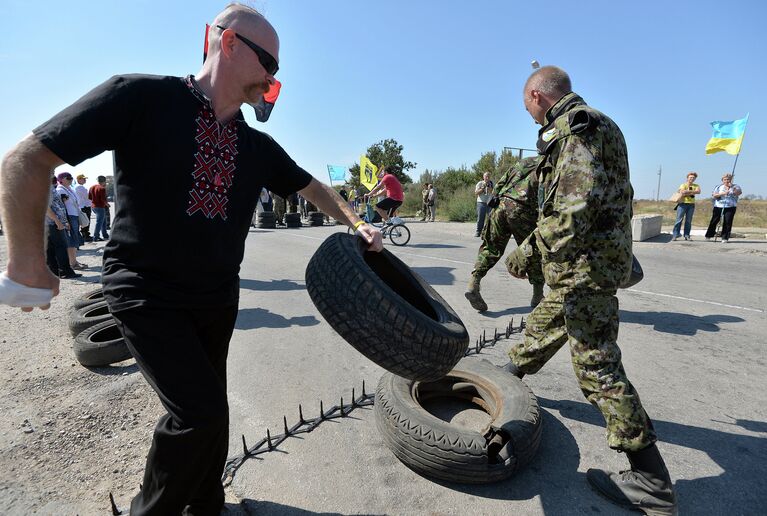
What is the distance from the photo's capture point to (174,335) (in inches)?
67.6

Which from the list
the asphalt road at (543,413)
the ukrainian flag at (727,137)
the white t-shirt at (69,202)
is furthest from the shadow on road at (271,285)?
the ukrainian flag at (727,137)

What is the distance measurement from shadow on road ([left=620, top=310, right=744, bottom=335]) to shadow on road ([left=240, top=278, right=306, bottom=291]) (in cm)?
504

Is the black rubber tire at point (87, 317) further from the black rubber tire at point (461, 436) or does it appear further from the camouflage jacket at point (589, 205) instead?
the camouflage jacket at point (589, 205)

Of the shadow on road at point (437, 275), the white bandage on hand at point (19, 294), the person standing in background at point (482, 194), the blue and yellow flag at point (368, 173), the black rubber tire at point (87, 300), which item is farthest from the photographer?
the blue and yellow flag at point (368, 173)

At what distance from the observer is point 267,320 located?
5500mm

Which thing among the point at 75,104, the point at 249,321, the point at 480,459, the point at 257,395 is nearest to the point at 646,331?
the point at 480,459

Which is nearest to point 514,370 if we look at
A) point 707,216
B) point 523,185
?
point 523,185

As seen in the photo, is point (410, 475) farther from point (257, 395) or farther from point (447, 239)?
point (447, 239)

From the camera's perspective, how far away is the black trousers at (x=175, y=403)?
65.5 inches

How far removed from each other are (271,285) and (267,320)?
7.01ft

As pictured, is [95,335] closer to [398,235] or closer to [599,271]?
[599,271]

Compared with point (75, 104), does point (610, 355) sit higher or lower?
lower

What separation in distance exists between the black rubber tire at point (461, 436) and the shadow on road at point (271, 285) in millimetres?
4701

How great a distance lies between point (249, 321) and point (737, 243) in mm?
15071
